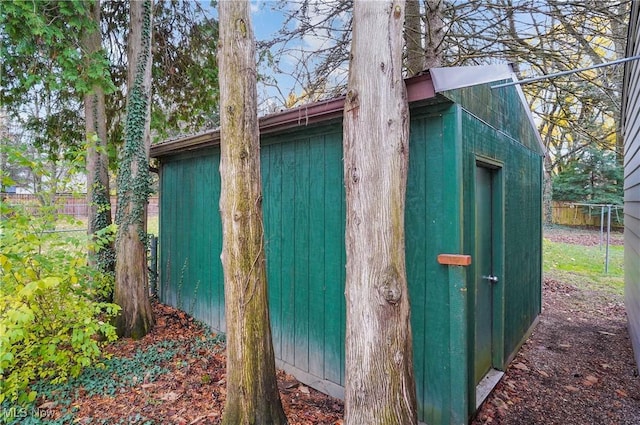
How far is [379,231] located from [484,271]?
196 cm

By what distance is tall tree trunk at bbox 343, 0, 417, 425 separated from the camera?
193cm

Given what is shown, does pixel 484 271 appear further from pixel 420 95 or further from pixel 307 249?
pixel 420 95

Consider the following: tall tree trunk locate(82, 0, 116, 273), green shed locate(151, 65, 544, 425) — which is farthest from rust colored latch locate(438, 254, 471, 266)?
tall tree trunk locate(82, 0, 116, 273)

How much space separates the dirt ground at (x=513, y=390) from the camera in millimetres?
2734

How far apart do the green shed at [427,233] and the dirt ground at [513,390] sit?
20cm

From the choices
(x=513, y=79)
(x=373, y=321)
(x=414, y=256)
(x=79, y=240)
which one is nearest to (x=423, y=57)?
(x=513, y=79)

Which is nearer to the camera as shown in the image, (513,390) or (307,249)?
(513,390)

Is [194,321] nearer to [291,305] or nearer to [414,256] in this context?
[291,305]

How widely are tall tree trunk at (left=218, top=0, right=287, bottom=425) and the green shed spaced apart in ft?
2.33

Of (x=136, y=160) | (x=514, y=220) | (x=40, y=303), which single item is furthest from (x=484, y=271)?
(x=136, y=160)

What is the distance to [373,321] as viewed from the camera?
6.35 ft

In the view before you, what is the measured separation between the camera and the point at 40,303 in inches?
115

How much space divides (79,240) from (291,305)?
202 centimetres

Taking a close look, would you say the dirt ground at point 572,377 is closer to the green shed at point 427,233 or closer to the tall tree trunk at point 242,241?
the green shed at point 427,233
